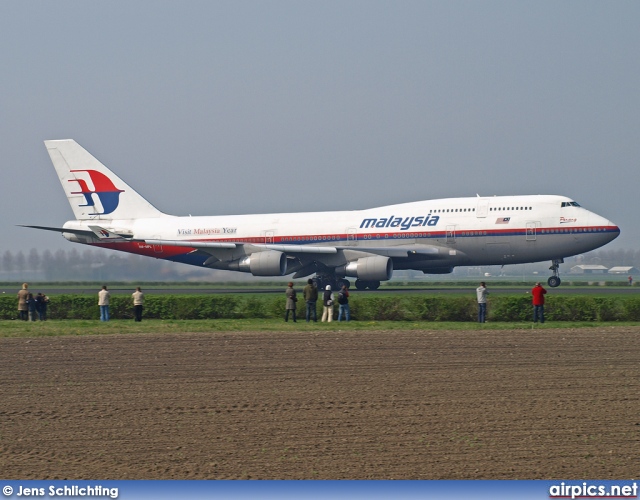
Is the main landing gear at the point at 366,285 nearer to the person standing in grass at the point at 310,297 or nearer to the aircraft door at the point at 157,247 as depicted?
the aircraft door at the point at 157,247

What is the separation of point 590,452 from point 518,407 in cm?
286

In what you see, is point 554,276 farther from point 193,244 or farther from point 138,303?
point 138,303

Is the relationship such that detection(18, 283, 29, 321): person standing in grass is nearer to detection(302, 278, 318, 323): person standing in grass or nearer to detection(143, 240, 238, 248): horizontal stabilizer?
detection(302, 278, 318, 323): person standing in grass

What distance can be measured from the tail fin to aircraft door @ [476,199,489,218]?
58.4 ft

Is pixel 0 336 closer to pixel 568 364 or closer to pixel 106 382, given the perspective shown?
pixel 106 382

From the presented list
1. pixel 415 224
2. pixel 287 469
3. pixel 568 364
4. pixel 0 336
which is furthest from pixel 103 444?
pixel 415 224

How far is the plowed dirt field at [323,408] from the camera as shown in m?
11.8

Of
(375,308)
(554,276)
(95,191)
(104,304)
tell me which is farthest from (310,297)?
(95,191)

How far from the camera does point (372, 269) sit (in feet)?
139

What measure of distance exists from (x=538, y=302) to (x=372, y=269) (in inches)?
606

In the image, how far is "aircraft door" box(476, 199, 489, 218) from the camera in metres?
42.5

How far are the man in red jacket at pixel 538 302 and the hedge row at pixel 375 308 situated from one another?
0.90m

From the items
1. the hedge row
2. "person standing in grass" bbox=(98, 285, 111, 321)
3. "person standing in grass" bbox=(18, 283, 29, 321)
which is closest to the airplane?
the hedge row

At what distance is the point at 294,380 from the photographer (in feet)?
57.6
